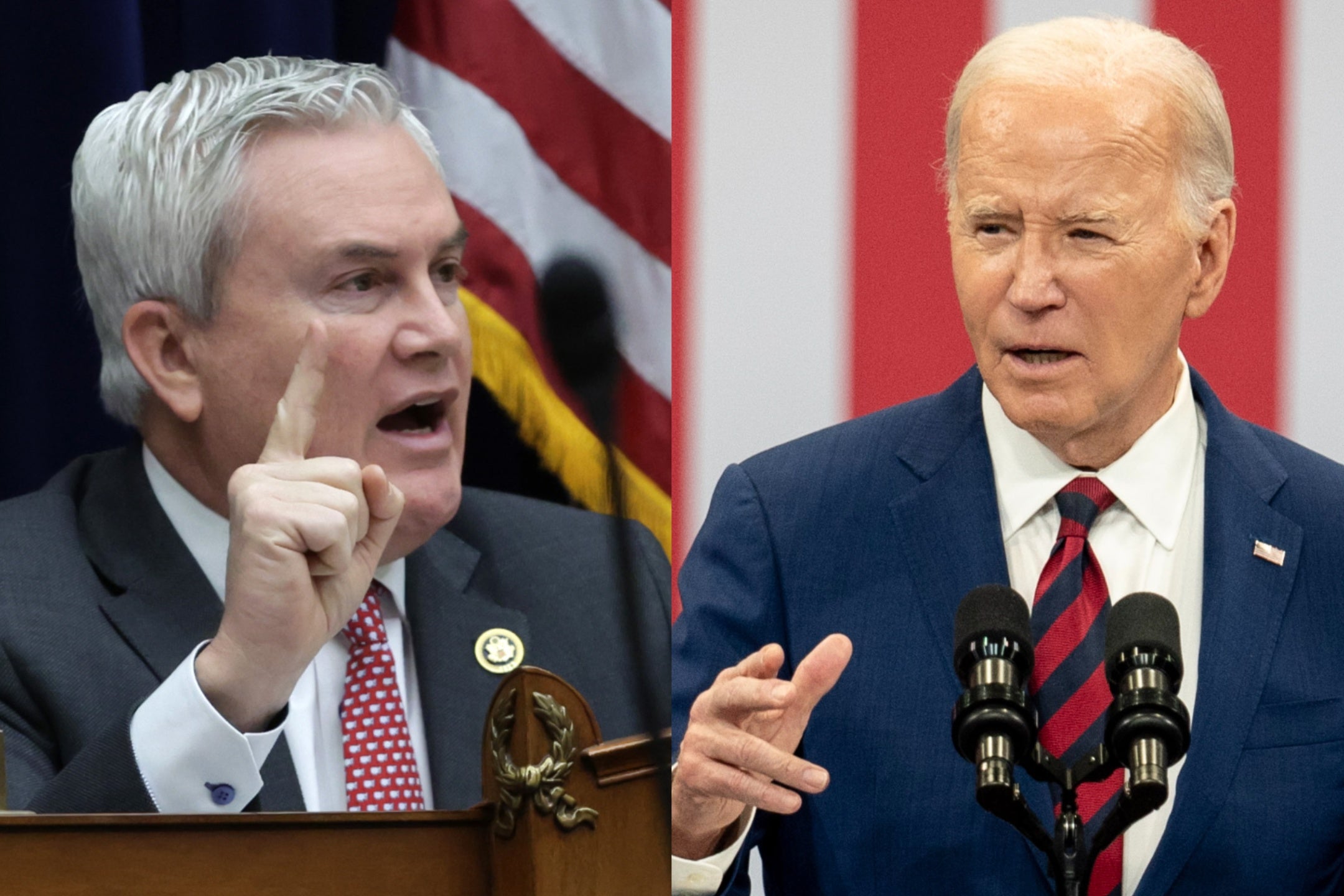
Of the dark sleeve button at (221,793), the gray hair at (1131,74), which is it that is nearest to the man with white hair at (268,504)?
the dark sleeve button at (221,793)

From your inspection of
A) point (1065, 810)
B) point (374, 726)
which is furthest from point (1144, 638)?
point (374, 726)

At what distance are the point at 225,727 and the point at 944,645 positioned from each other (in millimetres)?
933

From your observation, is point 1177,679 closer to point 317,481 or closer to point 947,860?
point 947,860

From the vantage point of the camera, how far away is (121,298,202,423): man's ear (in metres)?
1.85

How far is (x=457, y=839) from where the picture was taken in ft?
5.98

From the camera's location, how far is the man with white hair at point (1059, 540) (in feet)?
7.06

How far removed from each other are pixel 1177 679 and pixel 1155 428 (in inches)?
33.1

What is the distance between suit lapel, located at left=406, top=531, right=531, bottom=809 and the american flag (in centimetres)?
16

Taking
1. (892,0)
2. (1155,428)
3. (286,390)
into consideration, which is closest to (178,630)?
(286,390)

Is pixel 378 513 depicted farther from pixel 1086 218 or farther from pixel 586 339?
pixel 1086 218

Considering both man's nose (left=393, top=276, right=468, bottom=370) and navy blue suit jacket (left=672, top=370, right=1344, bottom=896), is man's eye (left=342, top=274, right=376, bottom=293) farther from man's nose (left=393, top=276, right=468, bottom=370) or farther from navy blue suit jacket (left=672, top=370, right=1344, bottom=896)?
navy blue suit jacket (left=672, top=370, right=1344, bottom=896)

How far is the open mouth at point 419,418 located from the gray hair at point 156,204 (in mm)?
225

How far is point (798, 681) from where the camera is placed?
185 cm

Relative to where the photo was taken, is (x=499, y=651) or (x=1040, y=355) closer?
(x=499, y=651)
